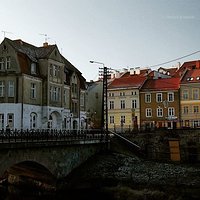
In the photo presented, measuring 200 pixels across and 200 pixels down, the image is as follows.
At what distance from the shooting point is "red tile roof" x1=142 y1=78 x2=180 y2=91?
201 feet

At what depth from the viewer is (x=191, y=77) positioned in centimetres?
6028

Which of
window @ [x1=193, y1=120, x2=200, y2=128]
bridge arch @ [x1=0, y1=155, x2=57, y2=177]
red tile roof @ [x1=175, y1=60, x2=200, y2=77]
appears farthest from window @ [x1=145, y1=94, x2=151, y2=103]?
bridge arch @ [x1=0, y1=155, x2=57, y2=177]

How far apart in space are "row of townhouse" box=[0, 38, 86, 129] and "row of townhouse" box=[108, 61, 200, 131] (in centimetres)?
1603

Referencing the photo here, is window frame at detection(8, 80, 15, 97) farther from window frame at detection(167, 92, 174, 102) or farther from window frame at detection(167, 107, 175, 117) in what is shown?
window frame at detection(167, 107, 175, 117)

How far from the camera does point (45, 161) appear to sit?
90.6 feet

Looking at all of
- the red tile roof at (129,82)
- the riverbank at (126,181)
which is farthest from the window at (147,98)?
the riverbank at (126,181)

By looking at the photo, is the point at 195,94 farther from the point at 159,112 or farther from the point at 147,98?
the point at 147,98

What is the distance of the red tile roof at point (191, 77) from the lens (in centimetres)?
5919

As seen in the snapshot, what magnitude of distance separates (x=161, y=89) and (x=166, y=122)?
570 centimetres

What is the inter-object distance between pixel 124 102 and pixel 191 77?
497 inches

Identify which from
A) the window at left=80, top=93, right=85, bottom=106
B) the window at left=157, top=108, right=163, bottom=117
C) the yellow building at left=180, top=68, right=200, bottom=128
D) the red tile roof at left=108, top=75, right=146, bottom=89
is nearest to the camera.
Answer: the window at left=80, top=93, right=85, bottom=106

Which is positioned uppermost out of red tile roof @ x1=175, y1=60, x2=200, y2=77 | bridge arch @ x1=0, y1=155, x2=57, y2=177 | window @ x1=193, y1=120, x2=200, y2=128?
red tile roof @ x1=175, y1=60, x2=200, y2=77

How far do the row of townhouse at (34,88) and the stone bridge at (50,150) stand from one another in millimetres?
7458

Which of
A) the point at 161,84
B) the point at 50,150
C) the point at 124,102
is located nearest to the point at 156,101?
the point at 161,84
